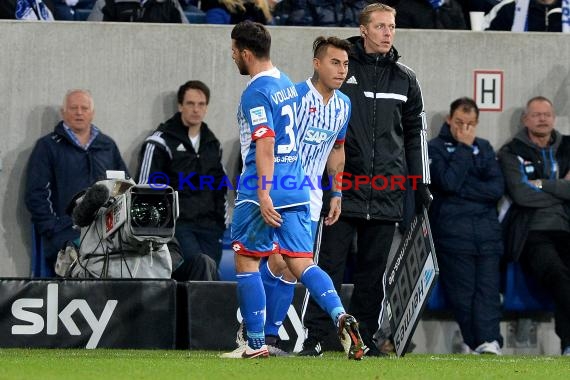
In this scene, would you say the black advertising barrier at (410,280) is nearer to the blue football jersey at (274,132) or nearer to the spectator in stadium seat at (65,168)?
the blue football jersey at (274,132)

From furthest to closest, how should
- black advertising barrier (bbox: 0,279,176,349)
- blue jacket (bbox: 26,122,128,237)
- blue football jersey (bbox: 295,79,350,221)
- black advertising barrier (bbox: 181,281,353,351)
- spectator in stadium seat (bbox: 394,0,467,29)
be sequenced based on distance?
spectator in stadium seat (bbox: 394,0,467,29), blue jacket (bbox: 26,122,128,237), black advertising barrier (bbox: 181,281,353,351), black advertising barrier (bbox: 0,279,176,349), blue football jersey (bbox: 295,79,350,221)

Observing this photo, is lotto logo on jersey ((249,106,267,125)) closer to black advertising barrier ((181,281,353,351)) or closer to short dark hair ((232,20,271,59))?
short dark hair ((232,20,271,59))

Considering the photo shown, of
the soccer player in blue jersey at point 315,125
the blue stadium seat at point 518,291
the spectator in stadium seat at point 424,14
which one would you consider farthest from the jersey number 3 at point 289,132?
the spectator in stadium seat at point 424,14

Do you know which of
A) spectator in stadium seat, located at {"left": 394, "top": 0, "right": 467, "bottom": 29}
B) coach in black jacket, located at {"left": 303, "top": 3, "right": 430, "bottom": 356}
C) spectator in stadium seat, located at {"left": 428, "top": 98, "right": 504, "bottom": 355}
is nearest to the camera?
coach in black jacket, located at {"left": 303, "top": 3, "right": 430, "bottom": 356}

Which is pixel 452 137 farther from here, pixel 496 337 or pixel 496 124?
pixel 496 337

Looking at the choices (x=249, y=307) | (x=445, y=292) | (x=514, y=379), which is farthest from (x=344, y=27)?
(x=514, y=379)

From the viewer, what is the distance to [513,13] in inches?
479

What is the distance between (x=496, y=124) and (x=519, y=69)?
55 centimetres

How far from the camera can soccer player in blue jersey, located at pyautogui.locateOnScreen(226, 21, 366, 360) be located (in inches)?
286

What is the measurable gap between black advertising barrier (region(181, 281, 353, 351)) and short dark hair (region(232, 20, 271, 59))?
2519 millimetres

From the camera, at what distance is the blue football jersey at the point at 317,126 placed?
7.91m

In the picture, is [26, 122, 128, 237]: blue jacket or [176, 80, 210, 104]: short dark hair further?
[176, 80, 210, 104]: short dark hair

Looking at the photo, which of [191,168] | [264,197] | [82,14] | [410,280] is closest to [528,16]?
[191,168]

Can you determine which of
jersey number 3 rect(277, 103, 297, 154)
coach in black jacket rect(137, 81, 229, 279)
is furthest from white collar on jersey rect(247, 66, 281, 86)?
coach in black jacket rect(137, 81, 229, 279)
